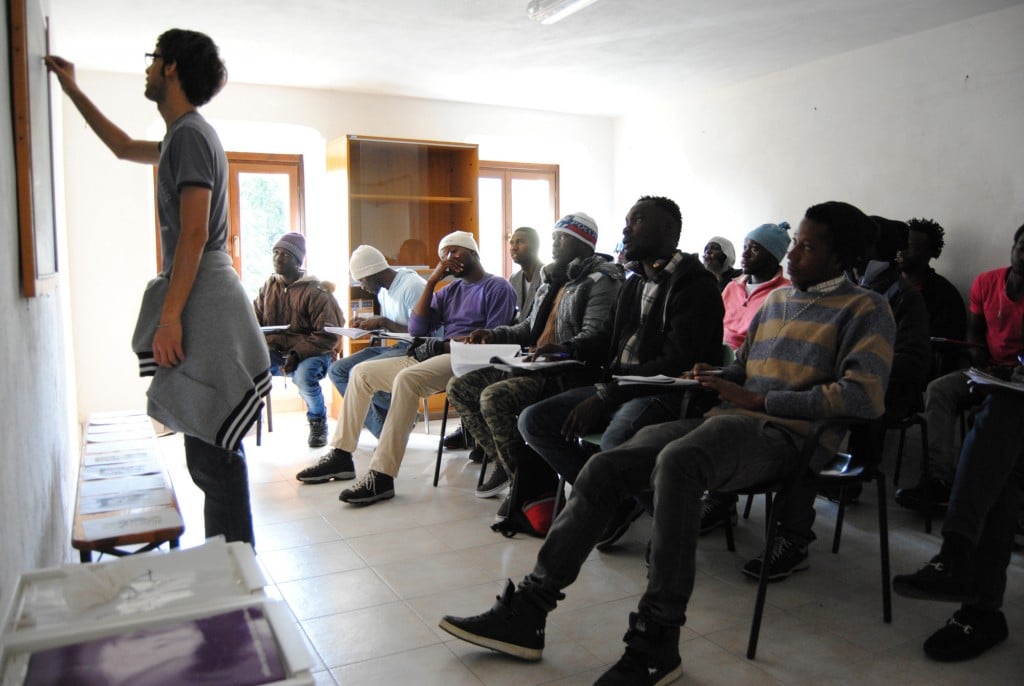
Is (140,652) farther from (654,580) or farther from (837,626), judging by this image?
(837,626)

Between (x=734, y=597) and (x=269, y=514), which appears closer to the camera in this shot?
(x=734, y=597)

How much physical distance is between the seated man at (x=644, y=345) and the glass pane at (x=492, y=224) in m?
4.03

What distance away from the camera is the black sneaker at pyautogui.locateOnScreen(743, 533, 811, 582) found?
260 centimetres

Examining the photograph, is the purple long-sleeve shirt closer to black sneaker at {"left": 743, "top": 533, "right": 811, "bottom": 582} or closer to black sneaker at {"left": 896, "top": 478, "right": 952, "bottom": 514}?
black sneaker at {"left": 743, "top": 533, "right": 811, "bottom": 582}

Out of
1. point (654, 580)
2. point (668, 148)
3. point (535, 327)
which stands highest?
point (668, 148)

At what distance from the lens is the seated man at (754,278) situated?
368 cm

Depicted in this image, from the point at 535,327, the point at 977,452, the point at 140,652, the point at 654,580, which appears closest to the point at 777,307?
the point at 977,452

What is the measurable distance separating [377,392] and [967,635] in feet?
9.69

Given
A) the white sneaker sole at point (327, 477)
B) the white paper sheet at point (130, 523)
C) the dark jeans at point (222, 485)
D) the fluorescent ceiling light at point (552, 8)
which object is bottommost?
the white sneaker sole at point (327, 477)

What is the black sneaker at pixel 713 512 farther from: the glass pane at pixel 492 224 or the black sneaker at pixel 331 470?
the glass pane at pixel 492 224

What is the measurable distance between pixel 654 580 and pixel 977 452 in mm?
950

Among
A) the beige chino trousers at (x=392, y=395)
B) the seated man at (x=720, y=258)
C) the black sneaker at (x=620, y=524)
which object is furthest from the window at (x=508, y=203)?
the black sneaker at (x=620, y=524)

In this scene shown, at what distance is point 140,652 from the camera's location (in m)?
1.02

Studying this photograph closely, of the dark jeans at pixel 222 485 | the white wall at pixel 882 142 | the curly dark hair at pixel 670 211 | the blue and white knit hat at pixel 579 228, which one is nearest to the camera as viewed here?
the dark jeans at pixel 222 485
